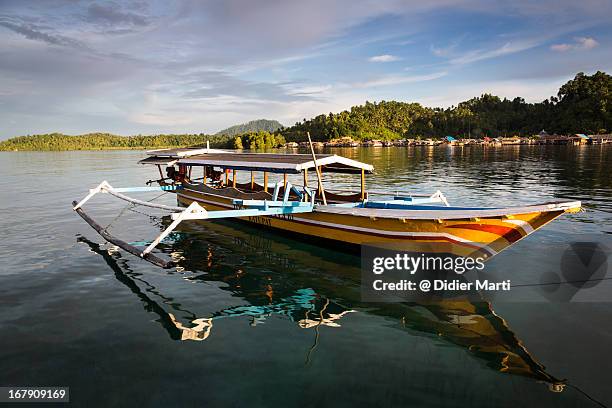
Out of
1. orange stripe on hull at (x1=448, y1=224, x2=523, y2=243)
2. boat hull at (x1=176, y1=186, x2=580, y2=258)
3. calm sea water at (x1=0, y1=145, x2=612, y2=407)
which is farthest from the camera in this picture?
orange stripe on hull at (x1=448, y1=224, x2=523, y2=243)

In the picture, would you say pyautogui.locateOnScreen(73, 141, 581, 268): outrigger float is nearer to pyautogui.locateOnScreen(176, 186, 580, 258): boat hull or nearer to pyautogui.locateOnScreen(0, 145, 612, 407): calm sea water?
pyautogui.locateOnScreen(176, 186, 580, 258): boat hull

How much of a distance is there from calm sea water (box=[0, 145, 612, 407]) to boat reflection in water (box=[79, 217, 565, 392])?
47mm

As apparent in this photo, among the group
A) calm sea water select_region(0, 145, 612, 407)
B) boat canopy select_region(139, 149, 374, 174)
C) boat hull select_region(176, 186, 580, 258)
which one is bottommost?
calm sea water select_region(0, 145, 612, 407)

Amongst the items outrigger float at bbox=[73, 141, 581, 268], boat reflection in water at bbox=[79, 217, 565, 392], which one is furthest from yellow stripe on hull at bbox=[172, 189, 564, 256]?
boat reflection in water at bbox=[79, 217, 565, 392]

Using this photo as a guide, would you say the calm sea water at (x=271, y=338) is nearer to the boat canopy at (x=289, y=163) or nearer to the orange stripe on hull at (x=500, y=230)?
the orange stripe on hull at (x=500, y=230)

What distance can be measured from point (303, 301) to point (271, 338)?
6.94 ft

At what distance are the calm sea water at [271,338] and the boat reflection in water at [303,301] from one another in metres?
0.05

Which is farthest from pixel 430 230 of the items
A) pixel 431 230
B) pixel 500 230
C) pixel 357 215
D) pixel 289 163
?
pixel 289 163

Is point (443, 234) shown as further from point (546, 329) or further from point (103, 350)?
point (103, 350)

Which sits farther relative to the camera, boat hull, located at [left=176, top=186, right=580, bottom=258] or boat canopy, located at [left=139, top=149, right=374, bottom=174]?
boat canopy, located at [left=139, top=149, right=374, bottom=174]

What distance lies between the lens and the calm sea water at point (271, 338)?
21.5ft

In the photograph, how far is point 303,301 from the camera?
1032cm

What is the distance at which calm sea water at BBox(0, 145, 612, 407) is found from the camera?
6.54m

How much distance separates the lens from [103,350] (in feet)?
26.0
